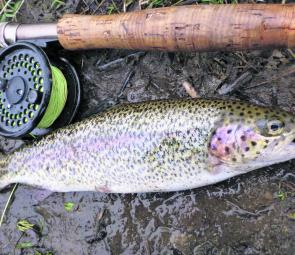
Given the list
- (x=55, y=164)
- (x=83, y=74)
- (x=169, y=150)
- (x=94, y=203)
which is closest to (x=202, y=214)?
(x=169, y=150)

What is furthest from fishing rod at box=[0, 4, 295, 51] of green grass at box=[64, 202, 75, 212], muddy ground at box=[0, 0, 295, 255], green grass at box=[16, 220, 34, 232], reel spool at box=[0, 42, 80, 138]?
green grass at box=[16, 220, 34, 232]

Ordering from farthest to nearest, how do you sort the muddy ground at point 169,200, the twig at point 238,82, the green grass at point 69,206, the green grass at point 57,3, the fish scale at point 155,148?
the green grass at point 57,3
the green grass at point 69,206
the twig at point 238,82
the muddy ground at point 169,200
the fish scale at point 155,148

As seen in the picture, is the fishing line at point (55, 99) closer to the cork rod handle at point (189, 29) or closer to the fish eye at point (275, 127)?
the cork rod handle at point (189, 29)

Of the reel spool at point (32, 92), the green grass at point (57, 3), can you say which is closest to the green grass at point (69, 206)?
the reel spool at point (32, 92)

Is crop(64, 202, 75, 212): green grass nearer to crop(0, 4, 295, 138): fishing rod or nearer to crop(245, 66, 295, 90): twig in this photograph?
crop(0, 4, 295, 138): fishing rod

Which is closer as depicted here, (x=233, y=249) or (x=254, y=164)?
(x=254, y=164)

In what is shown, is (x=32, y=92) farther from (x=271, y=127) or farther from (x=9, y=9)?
(x=271, y=127)

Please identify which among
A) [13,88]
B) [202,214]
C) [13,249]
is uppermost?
[13,88]

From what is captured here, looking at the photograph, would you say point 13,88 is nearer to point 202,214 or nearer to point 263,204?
point 202,214

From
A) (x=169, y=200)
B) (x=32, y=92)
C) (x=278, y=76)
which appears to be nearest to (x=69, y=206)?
(x=169, y=200)
